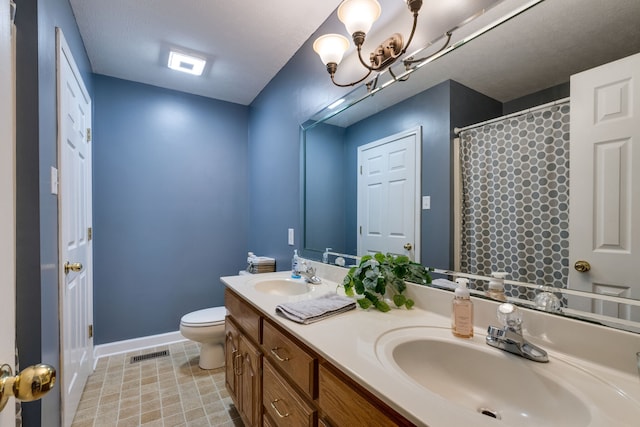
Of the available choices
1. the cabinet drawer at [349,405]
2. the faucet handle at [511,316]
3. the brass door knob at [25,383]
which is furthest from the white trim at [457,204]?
the brass door knob at [25,383]

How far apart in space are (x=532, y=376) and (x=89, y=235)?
274 cm

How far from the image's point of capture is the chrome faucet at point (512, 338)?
2.34 feet

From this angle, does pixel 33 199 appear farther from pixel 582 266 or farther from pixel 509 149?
pixel 582 266

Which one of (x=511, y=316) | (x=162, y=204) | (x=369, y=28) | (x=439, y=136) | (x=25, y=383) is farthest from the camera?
(x=162, y=204)

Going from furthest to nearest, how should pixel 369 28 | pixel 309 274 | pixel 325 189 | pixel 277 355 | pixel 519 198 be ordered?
pixel 325 189, pixel 309 274, pixel 369 28, pixel 277 355, pixel 519 198

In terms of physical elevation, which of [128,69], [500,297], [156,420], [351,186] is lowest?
[156,420]

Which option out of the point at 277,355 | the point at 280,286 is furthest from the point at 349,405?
the point at 280,286

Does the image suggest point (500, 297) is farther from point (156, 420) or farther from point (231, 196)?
point (231, 196)

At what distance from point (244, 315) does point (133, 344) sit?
1.81 m

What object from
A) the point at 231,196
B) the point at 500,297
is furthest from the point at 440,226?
the point at 231,196

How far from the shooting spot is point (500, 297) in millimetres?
865

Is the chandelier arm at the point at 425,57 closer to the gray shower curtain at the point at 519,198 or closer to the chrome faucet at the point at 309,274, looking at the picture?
the gray shower curtain at the point at 519,198

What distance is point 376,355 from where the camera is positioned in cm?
73

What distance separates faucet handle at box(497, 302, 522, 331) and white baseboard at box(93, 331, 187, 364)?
2.77m
